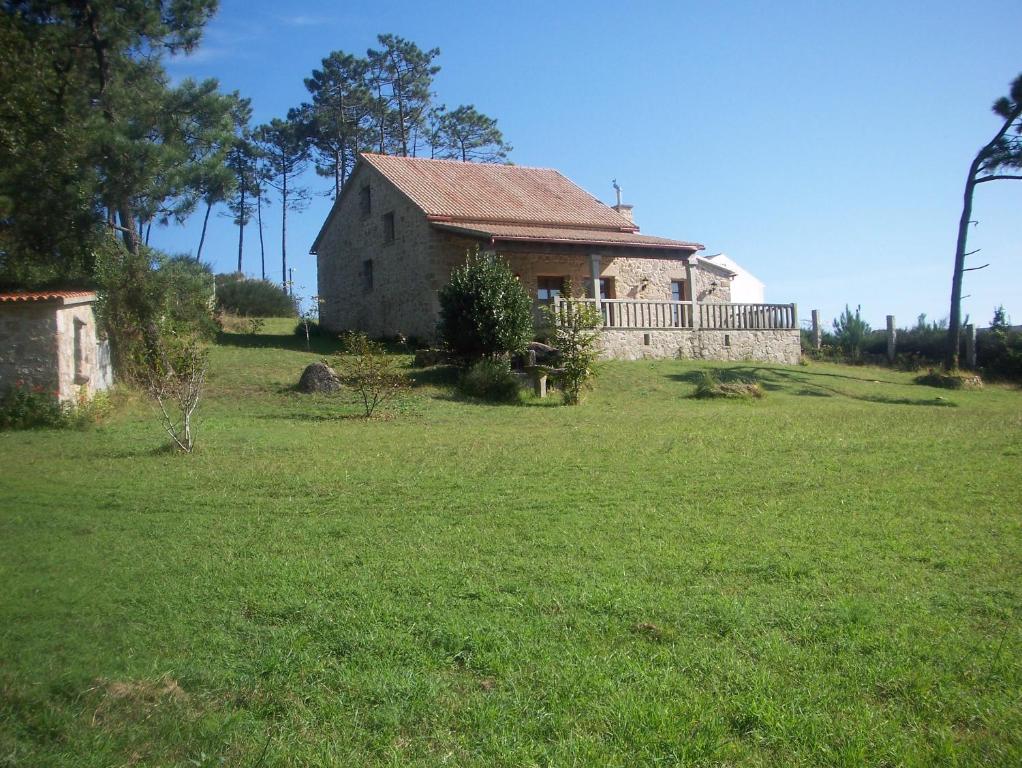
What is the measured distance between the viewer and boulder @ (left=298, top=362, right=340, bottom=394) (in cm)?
1698

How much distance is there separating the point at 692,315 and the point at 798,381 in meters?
4.30

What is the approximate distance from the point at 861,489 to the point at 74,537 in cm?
740

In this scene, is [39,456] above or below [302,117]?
below

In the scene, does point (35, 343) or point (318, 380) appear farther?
point (318, 380)

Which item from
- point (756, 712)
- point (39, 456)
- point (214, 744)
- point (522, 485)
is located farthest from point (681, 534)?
point (39, 456)

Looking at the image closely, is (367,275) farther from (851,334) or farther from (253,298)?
(851,334)

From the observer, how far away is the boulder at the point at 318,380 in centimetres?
1698

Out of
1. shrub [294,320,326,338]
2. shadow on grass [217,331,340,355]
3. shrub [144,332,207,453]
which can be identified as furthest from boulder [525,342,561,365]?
shrub [294,320,326,338]

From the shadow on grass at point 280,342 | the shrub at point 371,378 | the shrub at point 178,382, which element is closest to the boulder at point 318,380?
the shrub at point 371,378

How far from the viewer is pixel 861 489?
8031mm

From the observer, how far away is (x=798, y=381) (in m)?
22.5

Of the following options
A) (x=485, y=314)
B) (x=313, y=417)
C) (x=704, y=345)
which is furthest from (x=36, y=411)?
(x=704, y=345)

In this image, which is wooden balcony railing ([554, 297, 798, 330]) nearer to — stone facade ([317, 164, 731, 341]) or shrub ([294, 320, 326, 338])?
stone facade ([317, 164, 731, 341])

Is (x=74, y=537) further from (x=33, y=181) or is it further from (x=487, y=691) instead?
(x=33, y=181)
